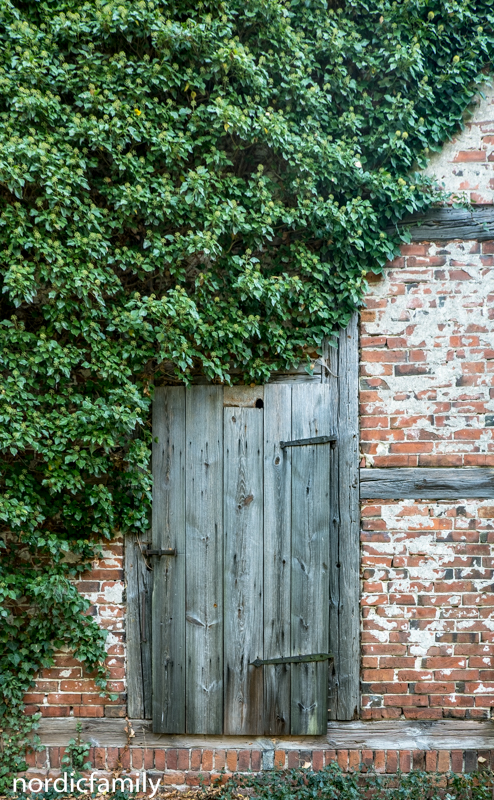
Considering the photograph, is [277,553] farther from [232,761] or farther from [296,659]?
[232,761]

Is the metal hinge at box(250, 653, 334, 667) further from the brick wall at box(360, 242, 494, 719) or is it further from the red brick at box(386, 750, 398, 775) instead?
the red brick at box(386, 750, 398, 775)

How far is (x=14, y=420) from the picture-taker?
3.03 meters

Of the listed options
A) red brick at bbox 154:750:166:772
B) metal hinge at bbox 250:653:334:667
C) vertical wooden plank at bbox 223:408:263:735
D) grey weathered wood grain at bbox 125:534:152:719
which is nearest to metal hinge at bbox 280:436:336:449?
vertical wooden plank at bbox 223:408:263:735

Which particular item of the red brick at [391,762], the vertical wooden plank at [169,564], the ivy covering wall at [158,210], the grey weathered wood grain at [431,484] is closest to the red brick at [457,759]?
the red brick at [391,762]

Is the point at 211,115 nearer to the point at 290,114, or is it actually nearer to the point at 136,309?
the point at 290,114

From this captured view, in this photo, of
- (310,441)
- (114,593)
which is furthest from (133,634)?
(310,441)

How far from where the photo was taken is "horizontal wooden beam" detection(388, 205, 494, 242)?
A: 337 cm

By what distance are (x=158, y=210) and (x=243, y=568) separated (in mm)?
2074

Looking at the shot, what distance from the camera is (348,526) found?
331 cm

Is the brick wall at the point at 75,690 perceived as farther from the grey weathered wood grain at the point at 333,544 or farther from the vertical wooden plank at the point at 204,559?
the grey weathered wood grain at the point at 333,544

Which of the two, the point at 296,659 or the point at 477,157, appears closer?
the point at 296,659

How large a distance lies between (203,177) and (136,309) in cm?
80

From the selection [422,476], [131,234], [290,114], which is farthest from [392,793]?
[290,114]

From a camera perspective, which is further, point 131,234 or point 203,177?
point 131,234
